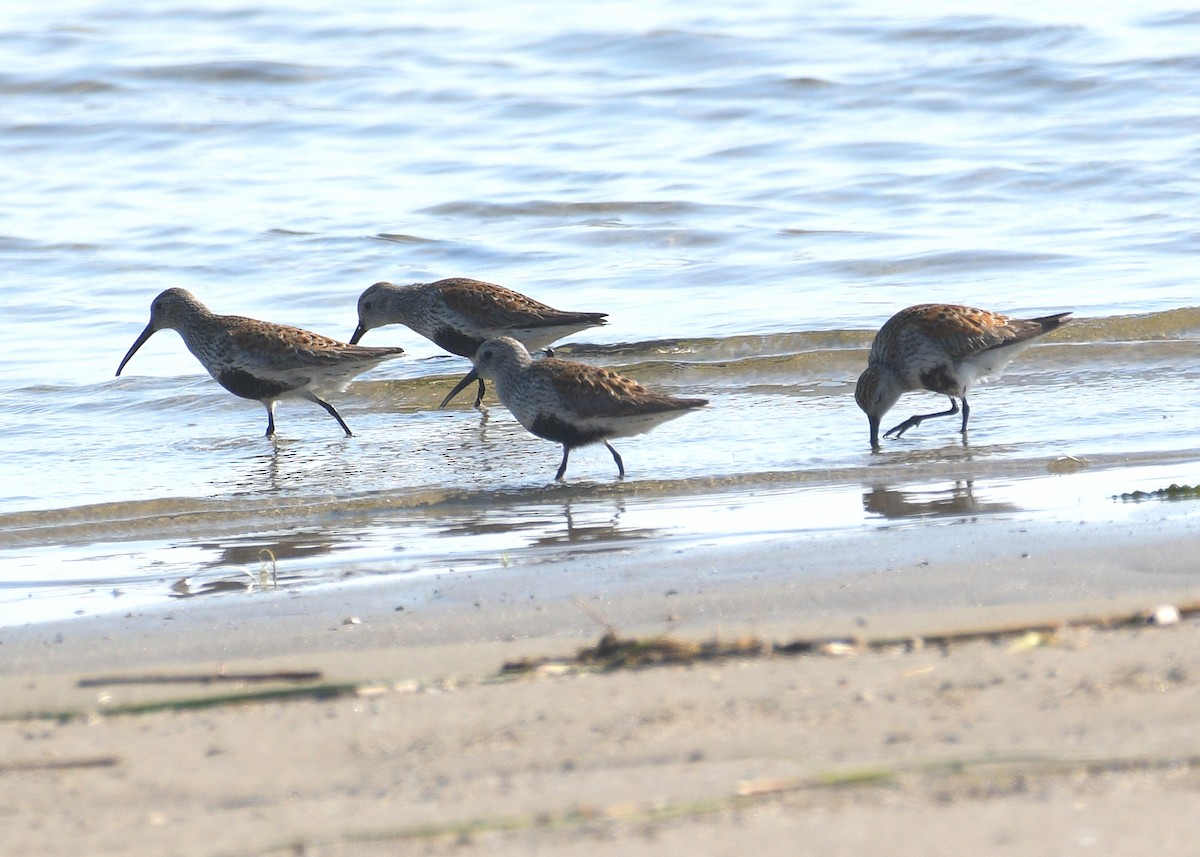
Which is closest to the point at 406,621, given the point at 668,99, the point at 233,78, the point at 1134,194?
the point at 1134,194

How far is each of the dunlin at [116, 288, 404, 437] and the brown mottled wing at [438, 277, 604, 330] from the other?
35.6 inches

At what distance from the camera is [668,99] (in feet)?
67.3

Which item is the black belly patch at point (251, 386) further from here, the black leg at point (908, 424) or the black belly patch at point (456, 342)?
the black leg at point (908, 424)

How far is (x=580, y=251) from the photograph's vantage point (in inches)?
590

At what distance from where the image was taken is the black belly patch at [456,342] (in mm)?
11039

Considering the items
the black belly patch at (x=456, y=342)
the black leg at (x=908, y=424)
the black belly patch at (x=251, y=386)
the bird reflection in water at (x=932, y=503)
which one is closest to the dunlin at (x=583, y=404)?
the bird reflection in water at (x=932, y=503)

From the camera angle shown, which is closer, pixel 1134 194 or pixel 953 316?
pixel 953 316

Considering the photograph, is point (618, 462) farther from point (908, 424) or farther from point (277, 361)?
point (277, 361)

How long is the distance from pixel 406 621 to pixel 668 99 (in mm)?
16092

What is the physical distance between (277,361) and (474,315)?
153 cm

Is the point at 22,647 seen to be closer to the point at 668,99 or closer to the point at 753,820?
the point at 753,820

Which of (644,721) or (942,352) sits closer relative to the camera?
(644,721)

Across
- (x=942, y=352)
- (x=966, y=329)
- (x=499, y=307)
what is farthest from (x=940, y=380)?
(x=499, y=307)

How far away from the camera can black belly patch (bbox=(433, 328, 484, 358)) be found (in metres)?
11.0
